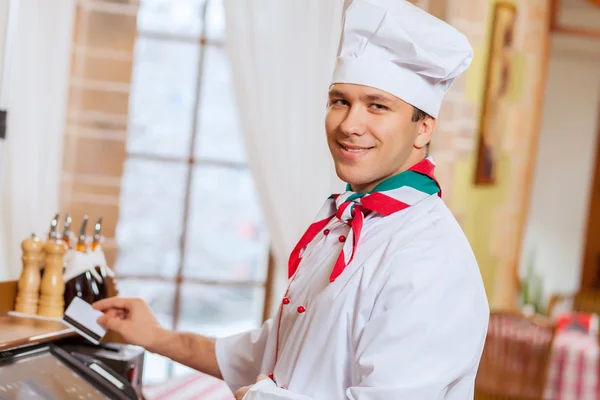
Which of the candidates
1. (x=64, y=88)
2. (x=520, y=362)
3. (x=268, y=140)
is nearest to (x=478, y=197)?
(x=520, y=362)

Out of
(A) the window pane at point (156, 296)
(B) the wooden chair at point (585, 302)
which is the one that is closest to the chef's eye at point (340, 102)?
(A) the window pane at point (156, 296)

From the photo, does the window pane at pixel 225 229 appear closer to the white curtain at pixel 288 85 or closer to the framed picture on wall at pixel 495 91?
the white curtain at pixel 288 85

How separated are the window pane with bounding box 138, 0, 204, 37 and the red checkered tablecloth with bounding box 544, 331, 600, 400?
2.40 m

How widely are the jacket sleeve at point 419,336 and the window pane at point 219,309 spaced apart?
269 cm

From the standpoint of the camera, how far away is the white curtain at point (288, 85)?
3.22 metres

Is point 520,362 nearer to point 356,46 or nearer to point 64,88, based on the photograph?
point 64,88

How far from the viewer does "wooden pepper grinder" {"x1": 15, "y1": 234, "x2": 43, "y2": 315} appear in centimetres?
198

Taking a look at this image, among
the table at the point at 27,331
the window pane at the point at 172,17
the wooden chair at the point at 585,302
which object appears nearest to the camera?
the table at the point at 27,331

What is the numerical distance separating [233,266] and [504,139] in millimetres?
2048

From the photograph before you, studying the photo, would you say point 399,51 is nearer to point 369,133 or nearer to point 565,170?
point 369,133

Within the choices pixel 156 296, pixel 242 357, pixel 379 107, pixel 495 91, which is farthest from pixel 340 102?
pixel 495 91

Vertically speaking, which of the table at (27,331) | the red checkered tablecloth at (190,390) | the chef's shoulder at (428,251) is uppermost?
the chef's shoulder at (428,251)

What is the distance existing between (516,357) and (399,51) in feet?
10.7

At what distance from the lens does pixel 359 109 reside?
150 centimetres
